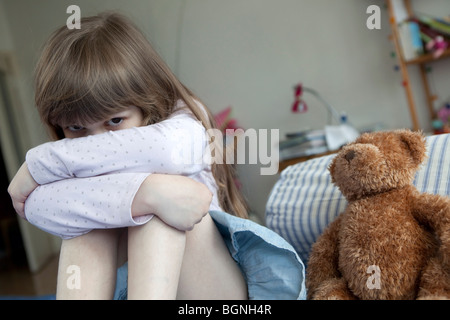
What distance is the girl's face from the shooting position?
824 millimetres

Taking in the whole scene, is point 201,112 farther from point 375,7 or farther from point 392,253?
point 375,7

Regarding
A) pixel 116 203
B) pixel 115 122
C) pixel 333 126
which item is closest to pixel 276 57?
pixel 333 126

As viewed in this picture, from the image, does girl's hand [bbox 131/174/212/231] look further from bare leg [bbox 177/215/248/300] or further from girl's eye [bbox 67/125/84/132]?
girl's eye [bbox 67/125/84/132]

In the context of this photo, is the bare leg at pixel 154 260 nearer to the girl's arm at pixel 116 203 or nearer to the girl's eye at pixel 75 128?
the girl's arm at pixel 116 203

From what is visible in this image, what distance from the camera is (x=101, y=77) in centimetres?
78

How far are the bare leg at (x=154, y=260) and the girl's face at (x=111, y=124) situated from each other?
25 centimetres

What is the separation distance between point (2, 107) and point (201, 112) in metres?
3.19

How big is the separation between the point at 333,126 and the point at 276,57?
29.4 inches

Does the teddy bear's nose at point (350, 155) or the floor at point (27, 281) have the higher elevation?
the teddy bear's nose at point (350, 155)

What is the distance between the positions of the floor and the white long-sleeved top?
7.64 ft

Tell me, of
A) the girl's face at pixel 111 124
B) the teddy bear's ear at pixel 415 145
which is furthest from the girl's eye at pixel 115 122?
the teddy bear's ear at pixel 415 145

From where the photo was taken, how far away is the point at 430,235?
650 mm

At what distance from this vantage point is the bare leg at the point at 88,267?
0.66m

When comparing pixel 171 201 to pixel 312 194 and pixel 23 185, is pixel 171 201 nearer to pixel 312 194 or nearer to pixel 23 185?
pixel 23 185
